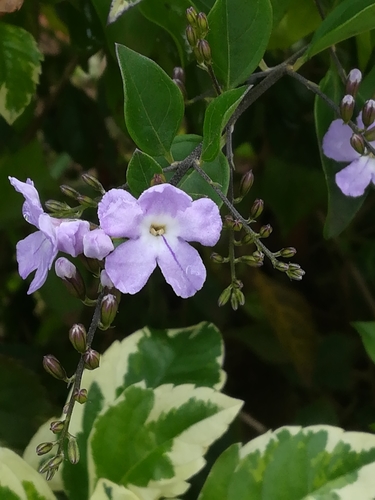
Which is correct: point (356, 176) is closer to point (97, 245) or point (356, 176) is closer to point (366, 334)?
point (366, 334)

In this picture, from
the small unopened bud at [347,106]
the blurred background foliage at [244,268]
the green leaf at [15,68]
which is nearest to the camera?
the small unopened bud at [347,106]

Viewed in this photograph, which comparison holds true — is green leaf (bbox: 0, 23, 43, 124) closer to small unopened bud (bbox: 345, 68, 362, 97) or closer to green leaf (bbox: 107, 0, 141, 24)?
green leaf (bbox: 107, 0, 141, 24)

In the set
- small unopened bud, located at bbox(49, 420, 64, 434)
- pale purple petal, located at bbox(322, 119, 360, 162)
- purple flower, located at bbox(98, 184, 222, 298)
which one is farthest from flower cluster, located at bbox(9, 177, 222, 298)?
pale purple petal, located at bbox(322, 119, 360, 162)

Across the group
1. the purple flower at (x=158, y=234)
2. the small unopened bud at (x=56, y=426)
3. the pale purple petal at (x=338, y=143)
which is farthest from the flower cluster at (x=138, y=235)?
the pale purple petal at (x=338, y=143)

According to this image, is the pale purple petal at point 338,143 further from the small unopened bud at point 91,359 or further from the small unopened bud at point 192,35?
the small unopened bud at point 91,359

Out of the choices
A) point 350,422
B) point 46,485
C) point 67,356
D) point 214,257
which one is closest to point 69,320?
point 67,356

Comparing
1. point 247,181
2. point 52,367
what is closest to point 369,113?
point 247,181

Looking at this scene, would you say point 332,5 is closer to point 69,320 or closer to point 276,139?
point 276,139
